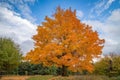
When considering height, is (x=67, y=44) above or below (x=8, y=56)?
below

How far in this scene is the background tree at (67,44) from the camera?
2900cm

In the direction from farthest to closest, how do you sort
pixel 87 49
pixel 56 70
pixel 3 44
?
pixel 56 70
pixel 3 44
pixel 87 49

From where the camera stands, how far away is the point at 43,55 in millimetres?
29281

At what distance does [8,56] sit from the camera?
42.9 metres

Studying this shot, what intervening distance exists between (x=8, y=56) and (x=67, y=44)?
17212 mm

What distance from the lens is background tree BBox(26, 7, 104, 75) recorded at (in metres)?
29.0

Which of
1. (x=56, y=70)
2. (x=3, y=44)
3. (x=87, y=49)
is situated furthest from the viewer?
(x=56, y=70)

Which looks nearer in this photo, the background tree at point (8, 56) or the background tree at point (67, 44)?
the background tree at point (67, 44)

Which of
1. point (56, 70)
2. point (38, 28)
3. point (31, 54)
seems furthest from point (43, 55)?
point (56, 70)

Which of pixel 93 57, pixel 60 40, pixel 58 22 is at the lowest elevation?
pixel 93 57

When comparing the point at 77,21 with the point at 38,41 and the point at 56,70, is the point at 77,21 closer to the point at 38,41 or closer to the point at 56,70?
the point at 38,41

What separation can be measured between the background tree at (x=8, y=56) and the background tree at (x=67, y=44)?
43.3 feet

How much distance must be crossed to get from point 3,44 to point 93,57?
21831 millimetres

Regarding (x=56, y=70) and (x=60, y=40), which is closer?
(x=60, y=40)
